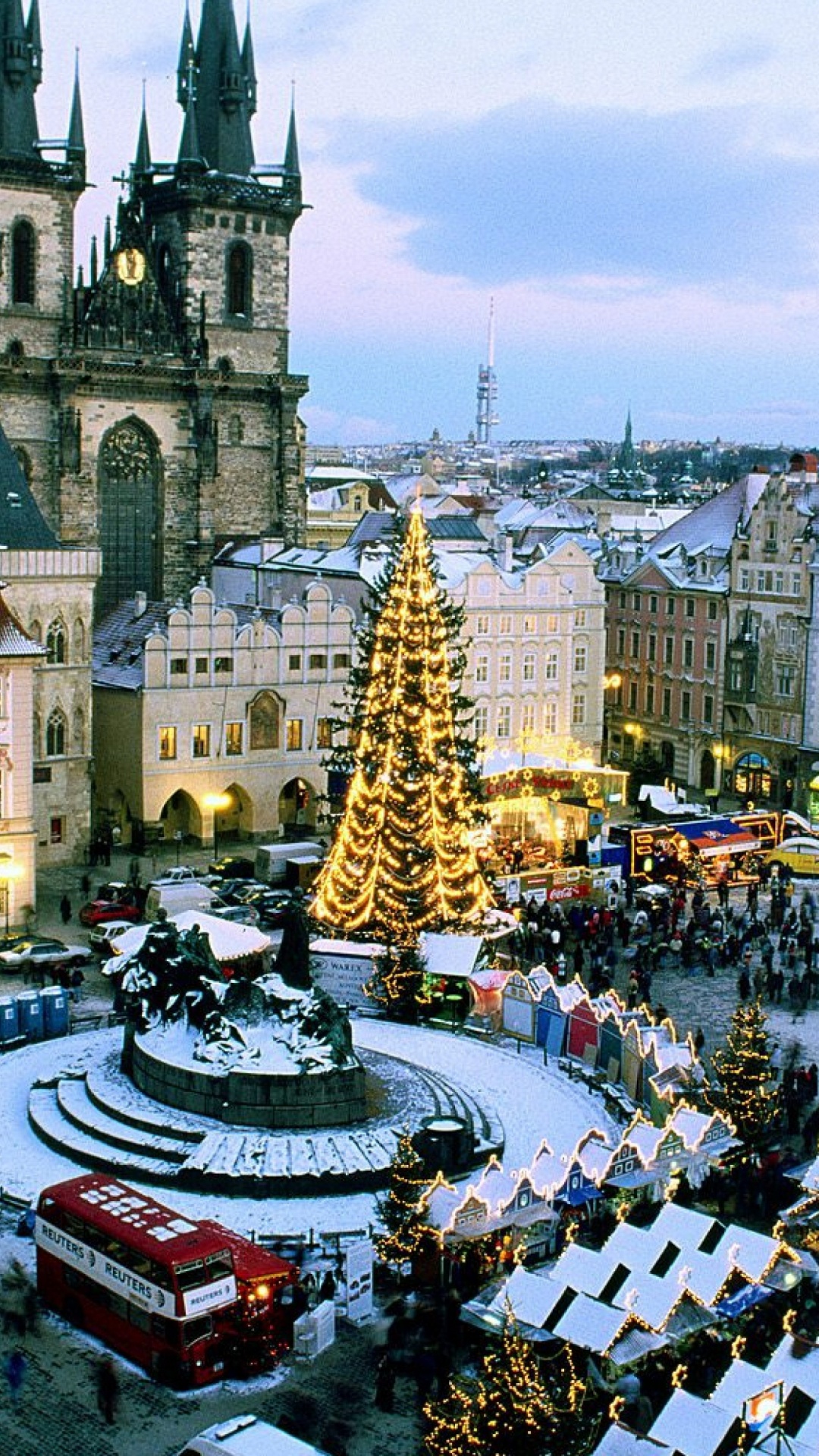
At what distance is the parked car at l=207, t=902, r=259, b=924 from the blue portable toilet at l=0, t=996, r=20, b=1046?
29.1 ft

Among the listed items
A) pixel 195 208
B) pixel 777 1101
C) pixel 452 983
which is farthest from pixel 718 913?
pixel 195 208

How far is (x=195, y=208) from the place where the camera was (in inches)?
2805

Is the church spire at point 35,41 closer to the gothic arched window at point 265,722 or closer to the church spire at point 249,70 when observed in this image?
the church spire at point 249,70

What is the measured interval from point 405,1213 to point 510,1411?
337 inches

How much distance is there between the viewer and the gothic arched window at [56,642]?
53594mm

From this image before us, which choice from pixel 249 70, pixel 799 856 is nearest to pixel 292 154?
pixel 249 70

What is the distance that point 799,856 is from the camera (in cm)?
5388

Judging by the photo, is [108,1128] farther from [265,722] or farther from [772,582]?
[772,582]

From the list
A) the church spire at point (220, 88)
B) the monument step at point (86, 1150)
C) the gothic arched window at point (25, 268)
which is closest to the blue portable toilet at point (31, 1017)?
the monument step at point (86, 1150)

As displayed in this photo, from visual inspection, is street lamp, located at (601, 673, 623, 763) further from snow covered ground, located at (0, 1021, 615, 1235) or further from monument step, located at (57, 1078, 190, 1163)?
monument step, located at (57, 1078, 190, 1163)

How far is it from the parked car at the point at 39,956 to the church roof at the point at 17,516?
14.3 metres

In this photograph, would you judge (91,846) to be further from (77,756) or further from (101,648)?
(101,648)

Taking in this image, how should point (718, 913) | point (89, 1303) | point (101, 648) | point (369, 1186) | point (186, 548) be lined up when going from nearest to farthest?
point (89, 1303) < point (369, 1186) < point (718, 913) < point (101, 648) < point (186, 548)

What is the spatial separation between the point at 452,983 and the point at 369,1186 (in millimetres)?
10130
